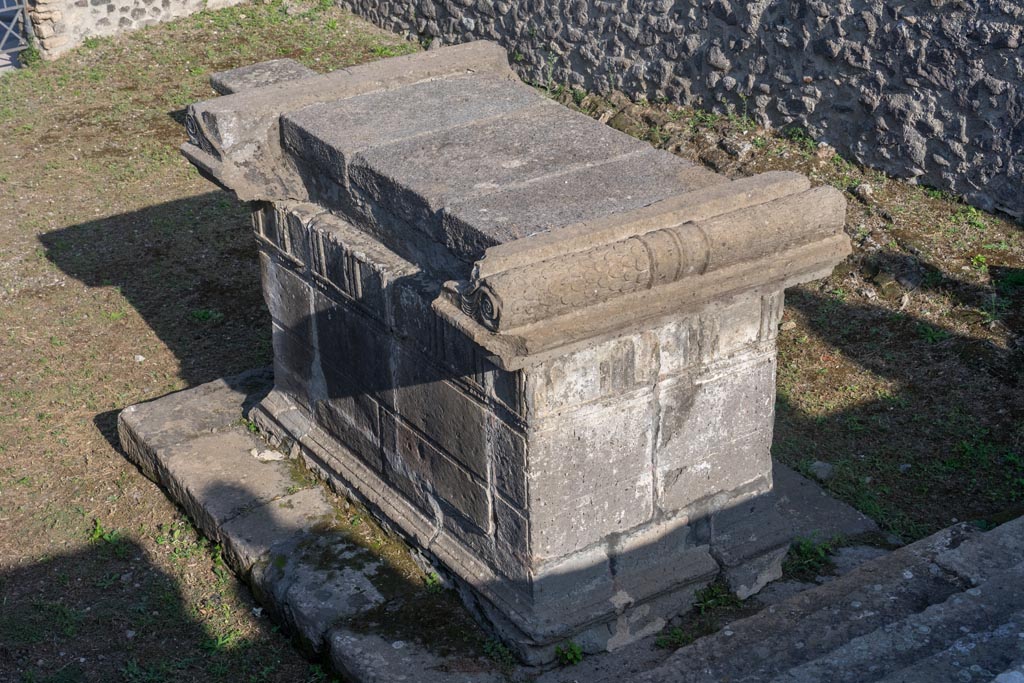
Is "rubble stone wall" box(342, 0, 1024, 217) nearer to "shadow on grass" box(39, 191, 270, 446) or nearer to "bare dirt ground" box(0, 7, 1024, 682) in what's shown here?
"bare dirt ground" box(0, 7, 1024, 682)

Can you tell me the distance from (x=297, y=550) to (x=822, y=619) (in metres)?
2.08

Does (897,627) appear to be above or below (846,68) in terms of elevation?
below

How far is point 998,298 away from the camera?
22.2 ft

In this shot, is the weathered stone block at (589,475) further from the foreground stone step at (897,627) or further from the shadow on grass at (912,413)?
the shadow on grass at (912,413)

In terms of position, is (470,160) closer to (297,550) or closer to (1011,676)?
(297,550)

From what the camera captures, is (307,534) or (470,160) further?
(307,534)

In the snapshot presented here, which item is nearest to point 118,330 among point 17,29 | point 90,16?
point 90,16

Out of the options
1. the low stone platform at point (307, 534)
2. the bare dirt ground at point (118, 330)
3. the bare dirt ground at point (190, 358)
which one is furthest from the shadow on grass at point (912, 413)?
the bare dirt ground at point (118, 330)

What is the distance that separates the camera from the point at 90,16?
38.0 feet

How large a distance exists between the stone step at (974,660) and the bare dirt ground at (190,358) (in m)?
1.98

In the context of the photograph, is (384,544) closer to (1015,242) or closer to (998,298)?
(998,298)

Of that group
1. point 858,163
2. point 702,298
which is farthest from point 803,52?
point 702,298

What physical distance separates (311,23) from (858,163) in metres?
6.17

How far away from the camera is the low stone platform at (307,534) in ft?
14.3
